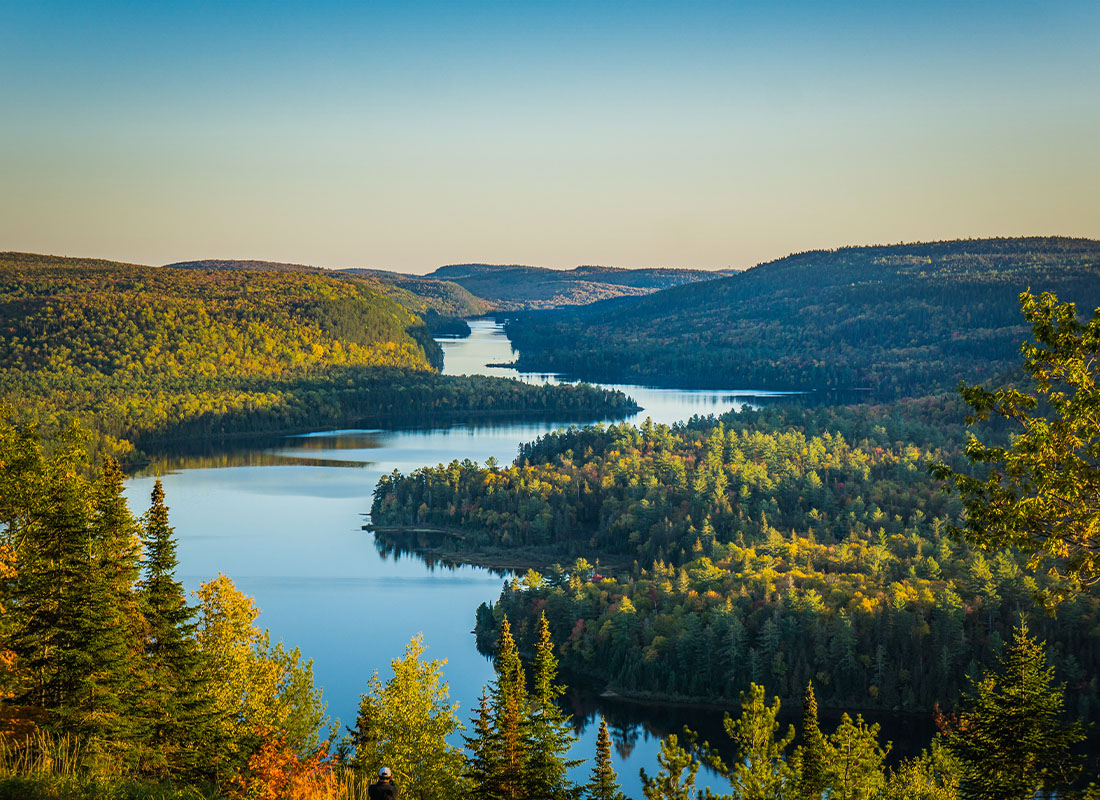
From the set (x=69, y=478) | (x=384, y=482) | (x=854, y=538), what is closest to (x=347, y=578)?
(x=384, y=482)

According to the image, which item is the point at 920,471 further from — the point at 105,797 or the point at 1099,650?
the point at 105,797

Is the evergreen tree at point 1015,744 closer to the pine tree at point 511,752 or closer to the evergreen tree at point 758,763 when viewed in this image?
the evergreen tree at point 758,763

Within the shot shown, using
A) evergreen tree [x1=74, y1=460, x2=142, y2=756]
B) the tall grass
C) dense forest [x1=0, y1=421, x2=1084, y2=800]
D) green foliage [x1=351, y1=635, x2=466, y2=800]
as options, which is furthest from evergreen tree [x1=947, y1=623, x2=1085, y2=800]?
evergreen tree [x1=74, y1=460, x2=142, y2=756]

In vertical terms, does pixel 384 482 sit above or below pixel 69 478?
below

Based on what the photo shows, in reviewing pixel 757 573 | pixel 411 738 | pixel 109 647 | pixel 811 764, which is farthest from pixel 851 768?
pixel 757 573

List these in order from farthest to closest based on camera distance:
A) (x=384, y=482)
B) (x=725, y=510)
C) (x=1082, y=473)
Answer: (x=384, y=482) < (x=725, y=510) < (x=1082, y=473)

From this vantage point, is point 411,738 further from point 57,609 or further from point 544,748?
point 57,609
